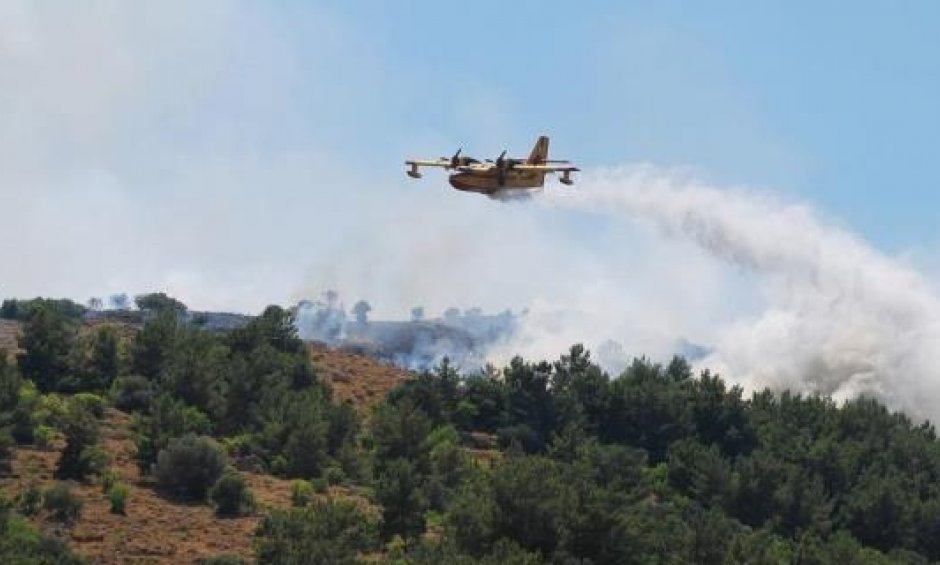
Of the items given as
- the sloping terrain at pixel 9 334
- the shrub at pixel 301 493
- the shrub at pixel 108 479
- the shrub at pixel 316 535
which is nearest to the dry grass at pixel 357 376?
the sloping terrain at pixel 9 334

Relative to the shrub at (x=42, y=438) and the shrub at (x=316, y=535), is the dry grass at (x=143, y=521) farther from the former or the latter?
the shrub at (x=316, y=535)

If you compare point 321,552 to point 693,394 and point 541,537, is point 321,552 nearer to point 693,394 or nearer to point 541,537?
point 541,537

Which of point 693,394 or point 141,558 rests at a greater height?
point 693,394

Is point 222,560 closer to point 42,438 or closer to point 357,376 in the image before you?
point 42,438

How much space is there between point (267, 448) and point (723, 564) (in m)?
28.4

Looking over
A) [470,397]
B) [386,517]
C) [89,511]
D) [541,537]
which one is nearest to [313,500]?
[386,517]

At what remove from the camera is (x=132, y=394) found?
81625 mm

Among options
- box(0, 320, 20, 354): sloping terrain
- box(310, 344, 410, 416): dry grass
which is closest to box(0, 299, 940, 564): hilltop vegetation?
box(310, 344, 410, 416): dry grass

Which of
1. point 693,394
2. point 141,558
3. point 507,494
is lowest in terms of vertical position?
point 141,558

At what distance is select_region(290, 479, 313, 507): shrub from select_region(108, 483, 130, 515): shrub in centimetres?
769

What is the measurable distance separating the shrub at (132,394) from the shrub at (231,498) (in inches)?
773

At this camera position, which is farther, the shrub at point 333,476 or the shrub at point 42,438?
the shrub at point 333,476

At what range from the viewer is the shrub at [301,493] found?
63562 millimetres

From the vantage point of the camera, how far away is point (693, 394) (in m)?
103
